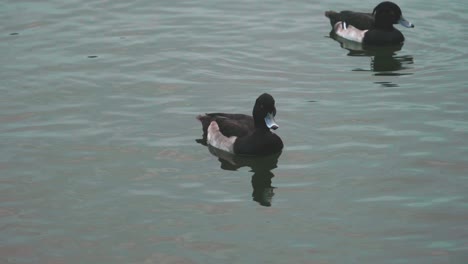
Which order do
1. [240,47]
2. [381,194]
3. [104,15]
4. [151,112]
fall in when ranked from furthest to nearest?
[104,15] → [240,47] → [151,112] → [381,194]

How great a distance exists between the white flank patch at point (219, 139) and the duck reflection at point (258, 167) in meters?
0.07

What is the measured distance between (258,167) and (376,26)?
304 inches

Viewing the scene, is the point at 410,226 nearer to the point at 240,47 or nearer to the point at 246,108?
the point at 246,108

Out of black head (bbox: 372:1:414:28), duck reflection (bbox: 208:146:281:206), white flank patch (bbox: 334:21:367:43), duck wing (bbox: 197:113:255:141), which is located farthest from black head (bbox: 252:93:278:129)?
black head (bbox: 372:1:414:28)

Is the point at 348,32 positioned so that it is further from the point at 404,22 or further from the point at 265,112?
the point at 265,112

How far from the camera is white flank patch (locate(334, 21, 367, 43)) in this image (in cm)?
2239

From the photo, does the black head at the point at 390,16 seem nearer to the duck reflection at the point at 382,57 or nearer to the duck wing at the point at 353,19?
the duck wing at the point at 353,19

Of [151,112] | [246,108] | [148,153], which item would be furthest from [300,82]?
[148,153]

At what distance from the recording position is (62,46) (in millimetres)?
21297

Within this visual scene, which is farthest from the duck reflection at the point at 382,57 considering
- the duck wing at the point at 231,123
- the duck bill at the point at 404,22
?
the duck wing at the point at 231,123

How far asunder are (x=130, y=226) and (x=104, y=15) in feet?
35.3

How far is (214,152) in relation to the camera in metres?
16.5

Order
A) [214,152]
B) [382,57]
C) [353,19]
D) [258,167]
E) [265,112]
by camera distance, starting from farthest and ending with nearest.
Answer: [353,19]
[382,57]
[214,152]
[265,112]
[258,167]

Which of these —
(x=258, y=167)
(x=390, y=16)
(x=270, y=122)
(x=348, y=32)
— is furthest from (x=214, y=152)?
(x=390, y=16)
